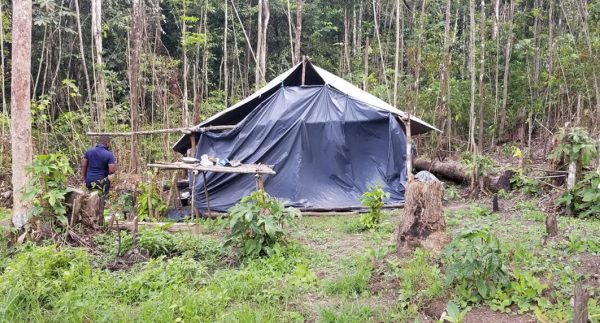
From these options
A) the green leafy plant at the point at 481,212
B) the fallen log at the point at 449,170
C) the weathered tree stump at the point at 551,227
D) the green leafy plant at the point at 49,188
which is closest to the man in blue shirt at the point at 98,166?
the green leafy plant at the point at 49,188

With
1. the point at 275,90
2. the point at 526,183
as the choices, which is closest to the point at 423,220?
the point at 526,183

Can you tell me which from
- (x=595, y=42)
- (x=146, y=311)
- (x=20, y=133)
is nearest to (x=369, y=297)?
(x=146, y=311)

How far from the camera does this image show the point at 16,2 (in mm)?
5535

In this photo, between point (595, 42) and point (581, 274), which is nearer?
point (581, 274)

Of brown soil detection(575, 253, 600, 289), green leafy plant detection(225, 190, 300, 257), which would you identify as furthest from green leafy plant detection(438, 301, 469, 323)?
green leafy plant detection(225, 190, 300, 257)

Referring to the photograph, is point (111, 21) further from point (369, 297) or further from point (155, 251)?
point (369, 297)

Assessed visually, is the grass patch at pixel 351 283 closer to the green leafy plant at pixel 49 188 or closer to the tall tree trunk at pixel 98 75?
the green leafy plant at pixel 49 188

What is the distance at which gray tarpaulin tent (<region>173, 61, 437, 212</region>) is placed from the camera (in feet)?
26.7

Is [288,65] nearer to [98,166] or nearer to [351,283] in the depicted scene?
[98,166]

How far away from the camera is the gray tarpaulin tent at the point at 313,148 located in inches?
320

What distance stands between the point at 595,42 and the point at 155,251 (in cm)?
1147

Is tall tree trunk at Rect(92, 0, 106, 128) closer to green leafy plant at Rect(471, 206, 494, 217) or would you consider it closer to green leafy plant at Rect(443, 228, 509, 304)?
green leafy plant at Rect(471, 206, 494, 217)

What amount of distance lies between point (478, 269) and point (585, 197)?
3.83m

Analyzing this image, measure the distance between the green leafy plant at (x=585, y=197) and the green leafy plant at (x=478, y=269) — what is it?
3508 millimetres
